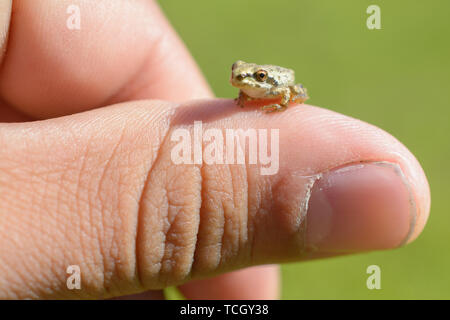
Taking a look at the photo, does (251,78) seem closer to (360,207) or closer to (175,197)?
(175,197)

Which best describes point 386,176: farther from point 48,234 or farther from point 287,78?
point 48,234

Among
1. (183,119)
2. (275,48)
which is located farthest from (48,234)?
(275,48)

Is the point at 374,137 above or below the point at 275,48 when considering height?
below
